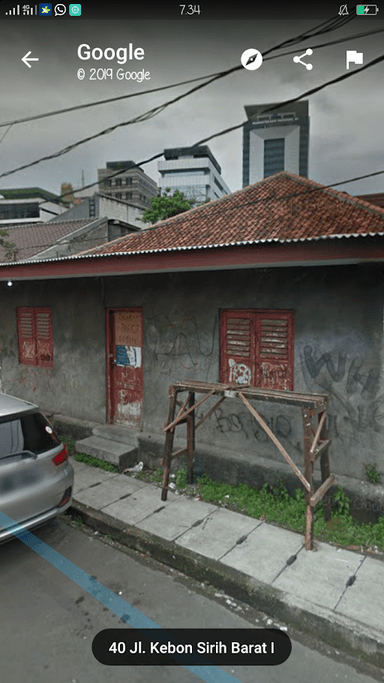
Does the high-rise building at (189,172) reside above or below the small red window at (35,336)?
above

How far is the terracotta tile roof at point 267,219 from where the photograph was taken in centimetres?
605

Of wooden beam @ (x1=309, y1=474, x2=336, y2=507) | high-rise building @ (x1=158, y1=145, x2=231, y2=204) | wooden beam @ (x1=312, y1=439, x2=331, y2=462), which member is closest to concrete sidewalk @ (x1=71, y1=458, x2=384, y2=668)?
wooden beam @ (x1=309, y1=474, x2=336, y2=507)

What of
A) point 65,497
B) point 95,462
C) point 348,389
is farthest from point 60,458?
point 348,389

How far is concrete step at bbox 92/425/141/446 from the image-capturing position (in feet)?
22.7

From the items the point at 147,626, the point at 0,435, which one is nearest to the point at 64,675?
the point at 147,626

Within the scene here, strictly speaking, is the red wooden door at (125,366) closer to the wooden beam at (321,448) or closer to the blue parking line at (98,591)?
the blue parking line at (98,591)

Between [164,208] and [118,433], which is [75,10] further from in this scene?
[164,208]

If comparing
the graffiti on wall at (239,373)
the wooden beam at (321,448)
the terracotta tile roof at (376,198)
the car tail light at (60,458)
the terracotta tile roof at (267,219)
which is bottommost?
the car tail light at (60,458)

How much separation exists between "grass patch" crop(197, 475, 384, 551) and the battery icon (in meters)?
4.95

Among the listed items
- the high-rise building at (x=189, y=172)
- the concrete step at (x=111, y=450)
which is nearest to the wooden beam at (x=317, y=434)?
the concrete step at (x=111, y=450)

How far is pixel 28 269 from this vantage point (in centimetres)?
705

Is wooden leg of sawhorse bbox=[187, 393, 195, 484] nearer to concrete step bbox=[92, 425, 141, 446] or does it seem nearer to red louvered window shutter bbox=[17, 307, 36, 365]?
concrete step bbox=[92, 425, 141, 446]

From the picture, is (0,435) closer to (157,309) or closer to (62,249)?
(157,309)

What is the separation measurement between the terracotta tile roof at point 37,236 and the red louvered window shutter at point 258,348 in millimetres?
14550
